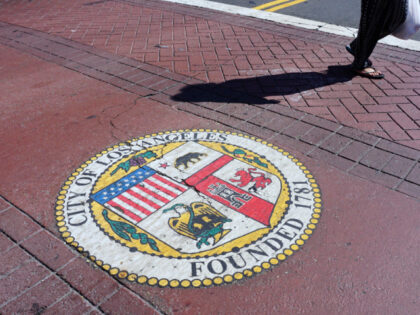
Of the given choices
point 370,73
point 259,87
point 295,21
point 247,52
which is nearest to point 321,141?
point 259,87

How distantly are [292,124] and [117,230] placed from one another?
215cm

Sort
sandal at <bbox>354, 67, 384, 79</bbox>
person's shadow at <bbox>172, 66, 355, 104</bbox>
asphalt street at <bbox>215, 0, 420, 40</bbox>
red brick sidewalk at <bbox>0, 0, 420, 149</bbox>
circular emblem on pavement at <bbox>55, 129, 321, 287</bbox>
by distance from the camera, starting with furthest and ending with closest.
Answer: asphalt street at <bbox>215, 0, 420, 40</bbox>
sandal at <bbox>354, 67, 384, 79</bbox>
person's shadow at <bbox>172, 66, 355, 104</bbox>
red brick sidewalk at <bbox>0, 0, 420, 149</bbox>
circular emblem on pavement at <bbox>55, 129, 321, 287</bbox>

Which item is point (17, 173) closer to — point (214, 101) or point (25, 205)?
point (25, 205)

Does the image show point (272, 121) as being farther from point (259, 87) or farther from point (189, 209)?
point (189, 209)

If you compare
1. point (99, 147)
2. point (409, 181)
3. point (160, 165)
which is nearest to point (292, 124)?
point (409, 181)

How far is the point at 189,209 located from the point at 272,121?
5.28 ft

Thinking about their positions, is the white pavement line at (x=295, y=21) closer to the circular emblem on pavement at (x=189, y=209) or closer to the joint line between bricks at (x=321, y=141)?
the joint line between bricks at (x=321, y=141)

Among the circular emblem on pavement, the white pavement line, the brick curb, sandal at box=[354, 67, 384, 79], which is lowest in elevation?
the circular emblem on pavement

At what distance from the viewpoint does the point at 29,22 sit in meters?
7.30

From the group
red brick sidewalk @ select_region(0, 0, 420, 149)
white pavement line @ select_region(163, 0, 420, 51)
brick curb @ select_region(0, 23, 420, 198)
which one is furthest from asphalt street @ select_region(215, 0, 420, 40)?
brick curb @ select_region(0, 23, 420, 198)

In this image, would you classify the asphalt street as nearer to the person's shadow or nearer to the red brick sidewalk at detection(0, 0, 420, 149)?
the red brick sidewalk at detection(0, 0, 420, 149)

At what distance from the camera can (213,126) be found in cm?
391

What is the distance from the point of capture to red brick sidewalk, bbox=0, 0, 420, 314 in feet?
7.57

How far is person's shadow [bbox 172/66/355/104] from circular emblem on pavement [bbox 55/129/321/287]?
973 mm
